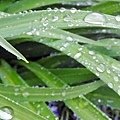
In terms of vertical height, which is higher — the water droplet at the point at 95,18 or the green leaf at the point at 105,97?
the water droplet at the point at 95,18

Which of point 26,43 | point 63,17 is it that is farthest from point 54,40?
point 26,43

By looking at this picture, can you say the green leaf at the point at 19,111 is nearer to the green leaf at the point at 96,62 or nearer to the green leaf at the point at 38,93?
the green leaf at the point at 38,93

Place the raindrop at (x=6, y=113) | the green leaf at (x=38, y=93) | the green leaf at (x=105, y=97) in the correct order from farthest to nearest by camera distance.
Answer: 1. the green leaf at (x=105, y=97)
2. the green leaf at (x=38, y=93)
3. the raindrop at (x=6, y=113)

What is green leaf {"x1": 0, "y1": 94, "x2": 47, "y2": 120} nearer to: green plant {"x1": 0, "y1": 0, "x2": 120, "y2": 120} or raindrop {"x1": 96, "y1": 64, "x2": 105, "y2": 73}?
green plant {"x1": 0, "y1": 0, "x2": 120, "y2": 120}

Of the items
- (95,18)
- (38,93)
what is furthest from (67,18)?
(38,93)

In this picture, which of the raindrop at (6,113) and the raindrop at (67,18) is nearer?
the raindrop at (6,113)

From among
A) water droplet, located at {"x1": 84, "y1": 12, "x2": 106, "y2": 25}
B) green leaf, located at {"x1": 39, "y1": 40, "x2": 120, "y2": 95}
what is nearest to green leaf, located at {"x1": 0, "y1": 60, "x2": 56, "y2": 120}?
green leaf, located at {"x1": 39, "y1": 40, "x2": 120, "y2": 95}

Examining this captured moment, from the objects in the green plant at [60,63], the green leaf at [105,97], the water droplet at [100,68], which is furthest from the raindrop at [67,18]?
the green leaf at [105,97]

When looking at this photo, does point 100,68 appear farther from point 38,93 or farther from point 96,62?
point 38,93
